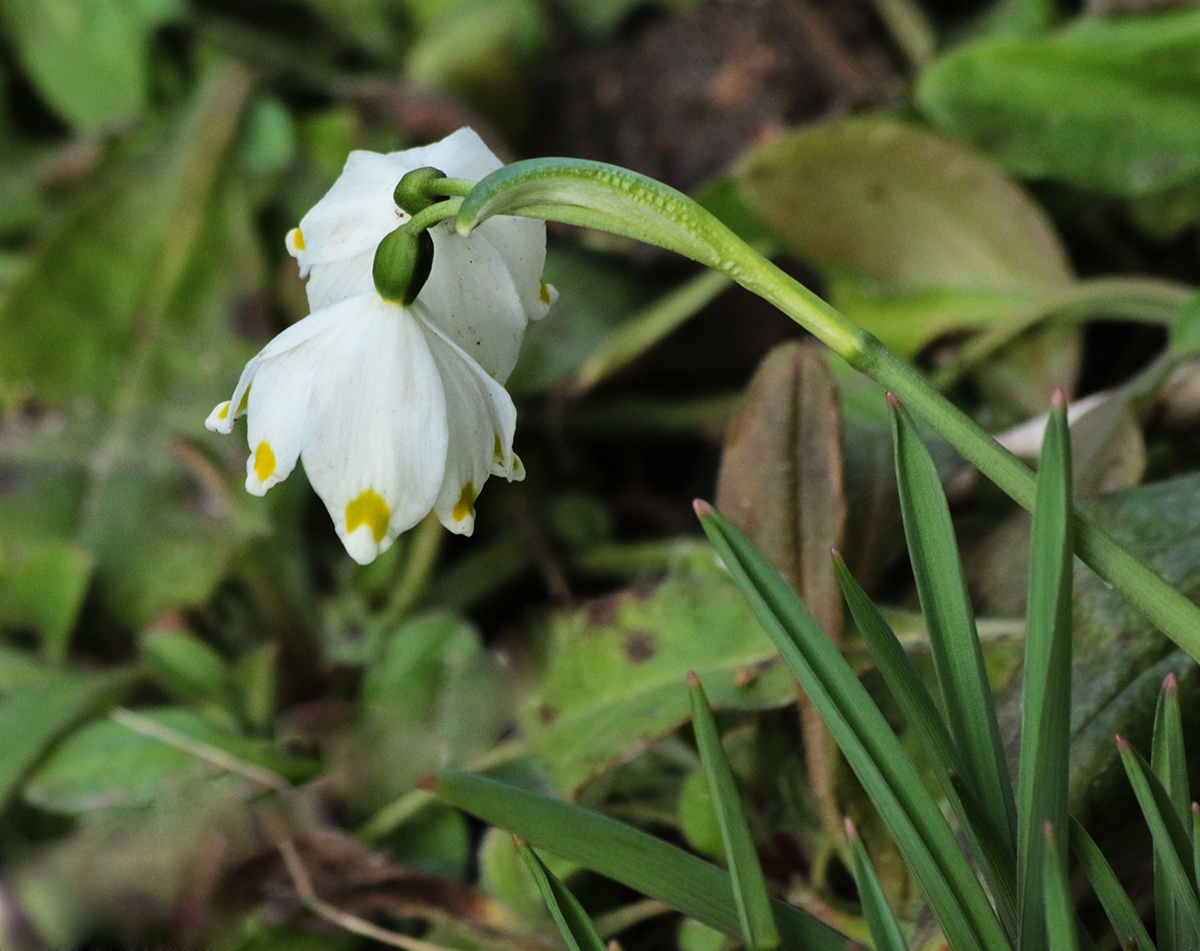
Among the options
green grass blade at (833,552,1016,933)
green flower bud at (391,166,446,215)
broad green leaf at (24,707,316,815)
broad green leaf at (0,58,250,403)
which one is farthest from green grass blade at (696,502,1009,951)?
broad green leaf at (0,58,250,403)

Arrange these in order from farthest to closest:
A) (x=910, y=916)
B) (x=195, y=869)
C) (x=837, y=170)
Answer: (x=837, y=170) → (x=195, y=869) → (x=910, y=916)

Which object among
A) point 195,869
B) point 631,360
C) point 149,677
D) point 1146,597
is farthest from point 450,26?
point 1146,597

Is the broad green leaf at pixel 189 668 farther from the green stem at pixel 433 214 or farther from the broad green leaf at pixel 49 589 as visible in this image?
the green stem at pixel 433 214

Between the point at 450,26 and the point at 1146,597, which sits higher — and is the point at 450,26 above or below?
above

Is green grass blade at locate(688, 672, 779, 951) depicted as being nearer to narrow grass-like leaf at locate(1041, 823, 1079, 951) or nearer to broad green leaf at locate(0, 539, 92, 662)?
narrow grass-like leaf at locate(1041, 823, 1079, 951)

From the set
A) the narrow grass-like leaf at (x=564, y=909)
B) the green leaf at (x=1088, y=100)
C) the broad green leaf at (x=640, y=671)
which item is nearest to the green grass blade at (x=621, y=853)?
the narrow grass-like leaf at (x=564, y=909)

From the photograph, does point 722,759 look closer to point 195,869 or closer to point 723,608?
point 723,608

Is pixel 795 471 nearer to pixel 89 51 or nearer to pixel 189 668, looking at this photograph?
pixel 189 668

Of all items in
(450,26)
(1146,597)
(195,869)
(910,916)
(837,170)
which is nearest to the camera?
(1146,597)
